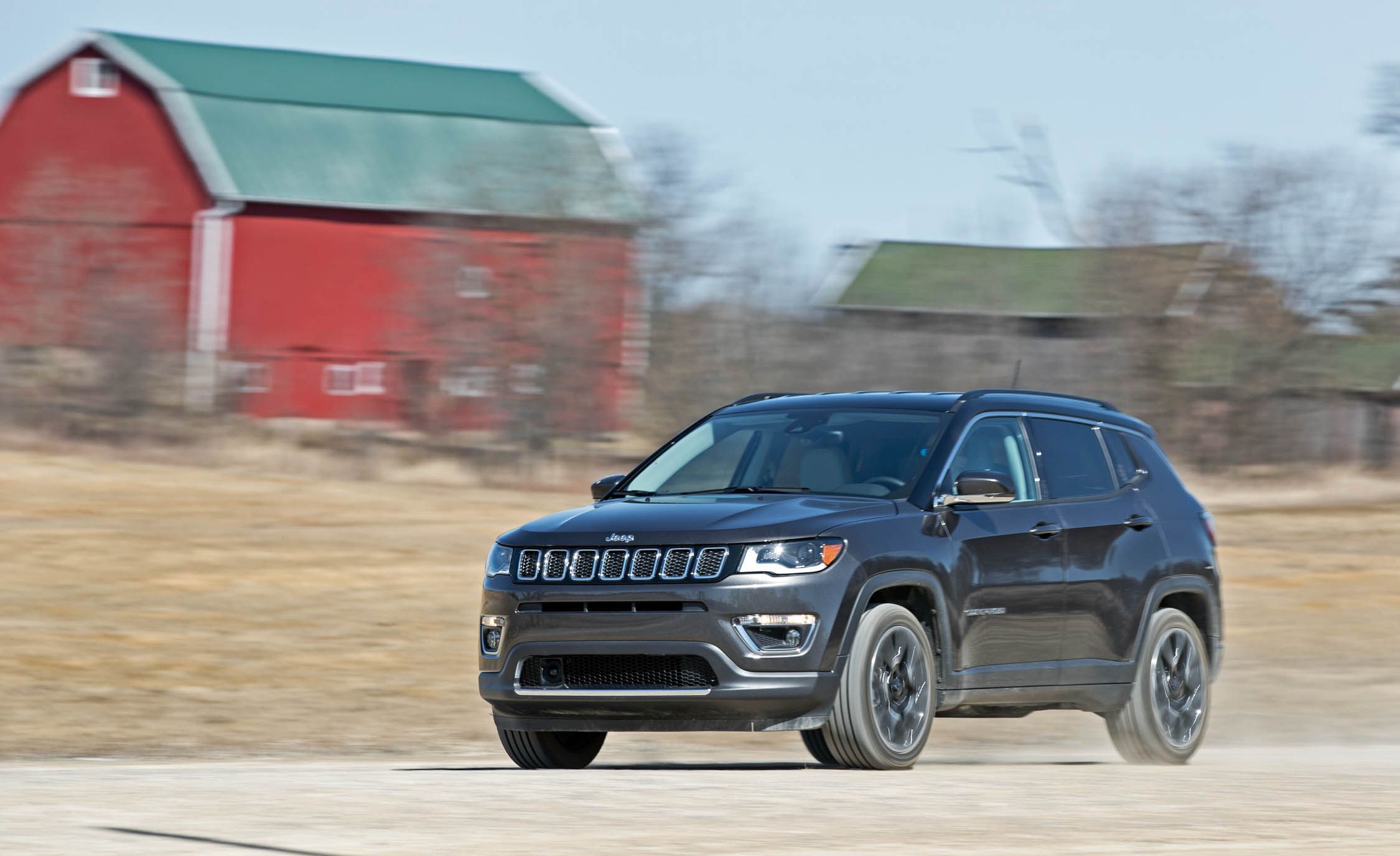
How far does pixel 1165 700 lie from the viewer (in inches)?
441

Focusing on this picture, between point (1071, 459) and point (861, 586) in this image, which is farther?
point (1071, 459)

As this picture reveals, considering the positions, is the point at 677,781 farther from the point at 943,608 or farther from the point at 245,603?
the point at 245,603

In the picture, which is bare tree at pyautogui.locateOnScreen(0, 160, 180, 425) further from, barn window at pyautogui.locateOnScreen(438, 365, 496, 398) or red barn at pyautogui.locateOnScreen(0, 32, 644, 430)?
barn window at pyautogui.locateOnScreen(438, 365, 496, 398)

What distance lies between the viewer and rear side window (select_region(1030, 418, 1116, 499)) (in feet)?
35.0

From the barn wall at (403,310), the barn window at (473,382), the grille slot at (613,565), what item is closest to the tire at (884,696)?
the grille slot at (613,565)

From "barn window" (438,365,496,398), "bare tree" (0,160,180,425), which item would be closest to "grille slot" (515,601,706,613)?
"bare tree" (0,160,180,425)

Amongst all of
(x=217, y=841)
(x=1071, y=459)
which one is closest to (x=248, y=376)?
(x=1071, y=459)

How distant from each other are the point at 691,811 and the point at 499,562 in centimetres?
215

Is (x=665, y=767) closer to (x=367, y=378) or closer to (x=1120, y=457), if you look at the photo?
(x=1120, y=457)

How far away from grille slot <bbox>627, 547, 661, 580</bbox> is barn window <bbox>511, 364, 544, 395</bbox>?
105 feet

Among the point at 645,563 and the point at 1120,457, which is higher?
the point at 1120,457

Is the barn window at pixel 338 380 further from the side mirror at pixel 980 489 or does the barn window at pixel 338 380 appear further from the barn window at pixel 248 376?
the side mirror at pixel 980 489

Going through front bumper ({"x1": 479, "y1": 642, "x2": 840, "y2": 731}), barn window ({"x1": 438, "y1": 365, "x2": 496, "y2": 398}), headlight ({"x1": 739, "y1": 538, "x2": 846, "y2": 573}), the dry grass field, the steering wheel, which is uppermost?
the steering wheel

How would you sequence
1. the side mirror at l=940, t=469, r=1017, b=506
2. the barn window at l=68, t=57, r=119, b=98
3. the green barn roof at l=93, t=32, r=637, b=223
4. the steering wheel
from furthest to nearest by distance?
the barn window at l=68, t=57, r=119, b=98 < the green barn roof at l=93, t=32, r=637, b=223 < the steering wheel < the side mirror at l=940, t=469, r=1017, b=506
